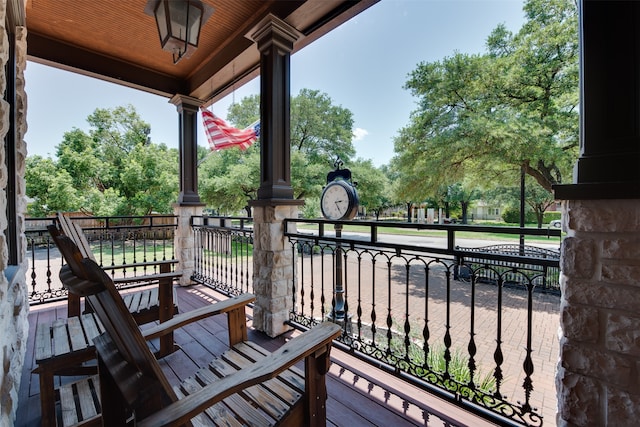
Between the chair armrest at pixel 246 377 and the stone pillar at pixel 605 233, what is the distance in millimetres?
972

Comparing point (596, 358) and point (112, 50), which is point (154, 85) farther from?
point (596, 358)

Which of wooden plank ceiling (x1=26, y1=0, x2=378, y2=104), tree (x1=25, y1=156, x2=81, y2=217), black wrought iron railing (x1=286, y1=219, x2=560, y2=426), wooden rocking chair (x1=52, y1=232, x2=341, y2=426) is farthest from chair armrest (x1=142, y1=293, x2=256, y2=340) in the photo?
tree (x1=25, y1=156, x2=81, y2=217)

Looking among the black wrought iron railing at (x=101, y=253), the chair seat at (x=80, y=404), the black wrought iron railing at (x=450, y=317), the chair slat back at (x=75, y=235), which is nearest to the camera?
the chair seat at (x=80, y=404)

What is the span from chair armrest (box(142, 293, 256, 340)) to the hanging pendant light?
1.85 meters

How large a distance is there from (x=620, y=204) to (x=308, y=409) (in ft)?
4.63

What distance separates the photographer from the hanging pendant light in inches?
77.4

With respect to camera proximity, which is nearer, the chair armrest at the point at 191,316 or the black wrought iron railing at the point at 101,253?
the chair armrest at the point at 191,316

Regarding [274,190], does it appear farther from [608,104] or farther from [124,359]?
[608,104]

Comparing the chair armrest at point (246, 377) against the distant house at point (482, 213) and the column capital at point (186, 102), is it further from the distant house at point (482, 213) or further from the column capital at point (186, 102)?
the distant house at point (482, 213)

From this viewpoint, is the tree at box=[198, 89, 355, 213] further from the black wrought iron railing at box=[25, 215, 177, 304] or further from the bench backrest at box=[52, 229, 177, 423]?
the bench backrest at box=[52, 229, 177, 423]

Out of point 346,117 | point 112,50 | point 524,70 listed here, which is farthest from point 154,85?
point 346,117

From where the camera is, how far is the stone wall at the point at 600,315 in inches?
39.4

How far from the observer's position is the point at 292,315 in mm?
2756

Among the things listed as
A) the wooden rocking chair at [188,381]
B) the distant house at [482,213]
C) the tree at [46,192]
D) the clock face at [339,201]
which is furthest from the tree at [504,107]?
the distant house at [482,213]
